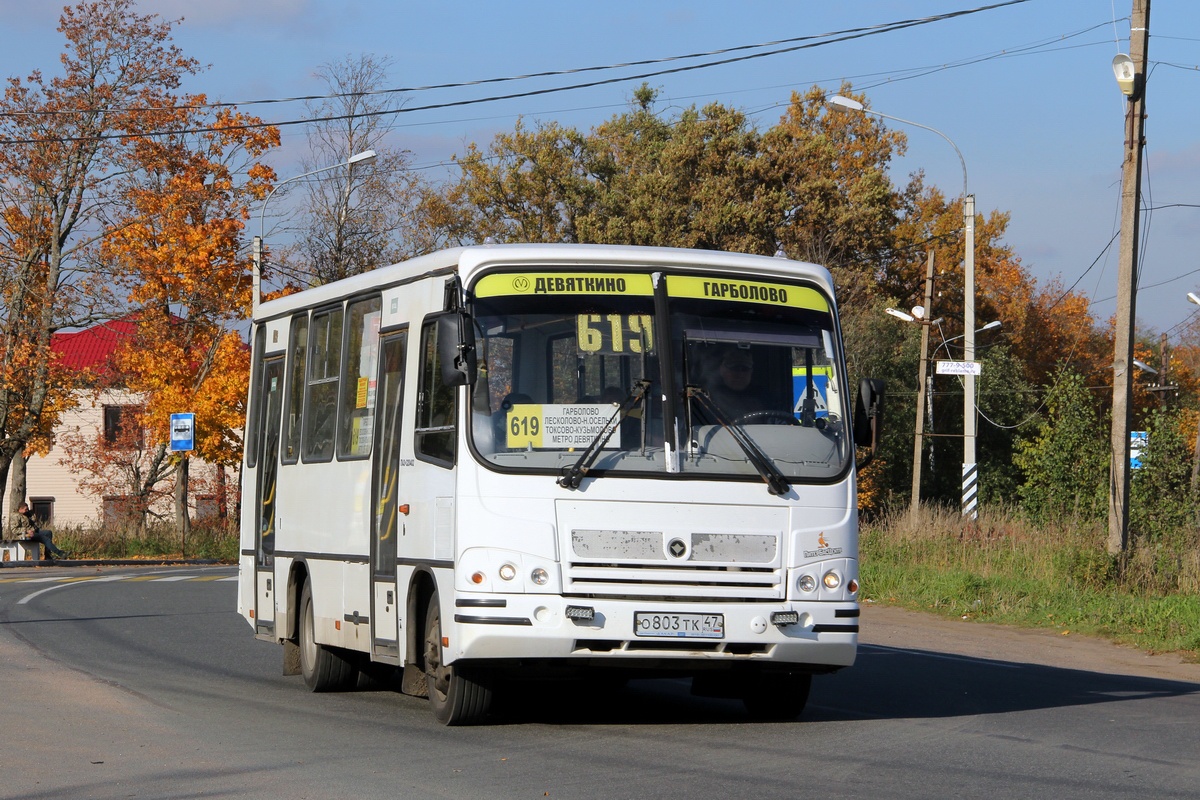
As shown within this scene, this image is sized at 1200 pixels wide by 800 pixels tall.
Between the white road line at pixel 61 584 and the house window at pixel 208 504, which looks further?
the house window at pixel 208 504

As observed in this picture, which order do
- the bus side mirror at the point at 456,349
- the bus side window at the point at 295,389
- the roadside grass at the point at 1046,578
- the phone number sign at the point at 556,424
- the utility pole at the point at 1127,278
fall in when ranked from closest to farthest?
the bus side mirror at the point at 456,349
the phone number sign at the point at 556,424
the bus side window at the point at 295,389
the roadside grass at the point at 1046,578
the utility pole at the point at 1127,278

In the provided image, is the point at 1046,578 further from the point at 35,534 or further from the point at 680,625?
the point at 35,534

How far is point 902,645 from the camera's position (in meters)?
17.7

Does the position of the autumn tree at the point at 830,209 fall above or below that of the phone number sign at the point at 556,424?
above

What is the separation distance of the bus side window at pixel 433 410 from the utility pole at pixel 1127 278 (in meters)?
13.1

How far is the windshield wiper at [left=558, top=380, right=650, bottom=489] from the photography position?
9.74m

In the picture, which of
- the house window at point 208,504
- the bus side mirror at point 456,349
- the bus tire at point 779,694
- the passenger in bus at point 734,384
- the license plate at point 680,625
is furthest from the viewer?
the house window at point 208,504

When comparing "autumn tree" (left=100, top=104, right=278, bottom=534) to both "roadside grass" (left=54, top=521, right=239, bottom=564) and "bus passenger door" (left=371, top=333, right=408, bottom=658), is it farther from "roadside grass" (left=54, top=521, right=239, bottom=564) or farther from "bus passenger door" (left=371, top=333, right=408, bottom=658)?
"bus passenger door" (left=371, top=333, right=408, bottom=658)

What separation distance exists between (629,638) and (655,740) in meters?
0.64

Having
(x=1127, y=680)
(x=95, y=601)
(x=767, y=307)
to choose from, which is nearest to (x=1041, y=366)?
(x=95, y=601)

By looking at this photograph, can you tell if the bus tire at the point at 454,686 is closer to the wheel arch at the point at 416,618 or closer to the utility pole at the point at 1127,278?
the wheel arch at the point at 416,618

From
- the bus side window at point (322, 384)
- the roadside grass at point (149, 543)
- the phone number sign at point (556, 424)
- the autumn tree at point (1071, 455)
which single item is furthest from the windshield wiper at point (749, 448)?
the roadside grass at point (149, 543)

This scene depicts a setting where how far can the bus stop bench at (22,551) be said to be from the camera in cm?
3831

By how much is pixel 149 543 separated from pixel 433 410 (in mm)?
33749
